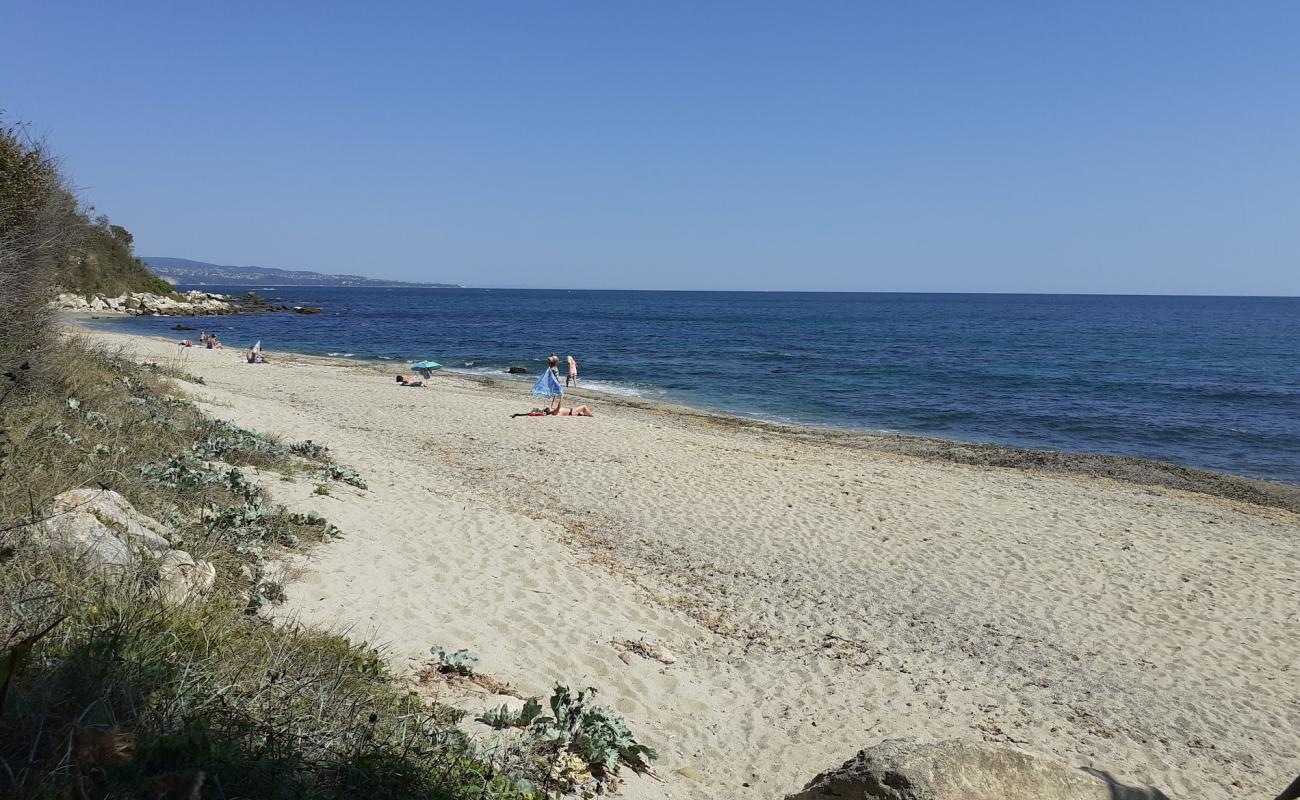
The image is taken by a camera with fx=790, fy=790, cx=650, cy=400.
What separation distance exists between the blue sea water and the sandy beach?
8.11 metres

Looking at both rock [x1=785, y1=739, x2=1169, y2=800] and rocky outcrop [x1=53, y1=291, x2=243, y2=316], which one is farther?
rocky outcrop [x1=53, y1=291, x2=243, y2=316]

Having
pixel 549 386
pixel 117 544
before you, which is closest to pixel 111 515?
pixel 117 544

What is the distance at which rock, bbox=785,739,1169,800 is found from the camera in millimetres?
3346

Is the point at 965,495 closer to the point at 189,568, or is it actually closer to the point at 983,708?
the point at 983,708

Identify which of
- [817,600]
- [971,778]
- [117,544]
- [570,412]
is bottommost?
[817,600]

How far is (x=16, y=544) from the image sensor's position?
4129 millimetres

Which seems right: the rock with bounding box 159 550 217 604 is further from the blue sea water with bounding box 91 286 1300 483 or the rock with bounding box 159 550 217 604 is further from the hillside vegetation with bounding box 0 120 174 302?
the blue sea water with bounding box 91 286 1300 483

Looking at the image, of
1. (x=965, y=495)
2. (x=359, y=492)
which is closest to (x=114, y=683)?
(x=359, y=492)

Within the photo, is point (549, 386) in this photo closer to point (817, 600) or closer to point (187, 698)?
point (817, 600)

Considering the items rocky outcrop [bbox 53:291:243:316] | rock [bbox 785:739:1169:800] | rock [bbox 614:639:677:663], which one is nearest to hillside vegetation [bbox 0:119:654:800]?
rock [bbox 785:739:1169:800]

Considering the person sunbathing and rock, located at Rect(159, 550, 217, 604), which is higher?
rock, located at Rect(159, 550, 217, 604)

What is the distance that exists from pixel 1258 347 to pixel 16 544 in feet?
212

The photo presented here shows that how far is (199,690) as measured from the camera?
3285 mm

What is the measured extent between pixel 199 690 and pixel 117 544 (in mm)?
1824
